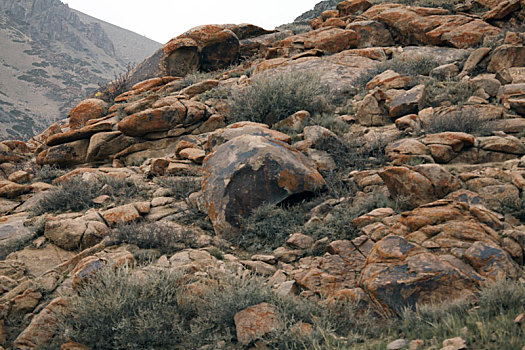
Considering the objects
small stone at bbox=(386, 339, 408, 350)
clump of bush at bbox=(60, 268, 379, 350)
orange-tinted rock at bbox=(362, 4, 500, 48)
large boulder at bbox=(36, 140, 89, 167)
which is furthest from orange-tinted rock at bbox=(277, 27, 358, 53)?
small stone at bbox=(386, 339, 408, 350)

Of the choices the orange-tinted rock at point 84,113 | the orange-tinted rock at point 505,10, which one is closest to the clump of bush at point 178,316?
the orange-tinted rock at point 84,113

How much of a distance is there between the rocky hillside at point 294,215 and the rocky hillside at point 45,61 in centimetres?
2511

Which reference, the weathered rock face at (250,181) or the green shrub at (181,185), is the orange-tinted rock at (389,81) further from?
the green shrub at (181,185)

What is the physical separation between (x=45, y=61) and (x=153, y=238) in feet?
223

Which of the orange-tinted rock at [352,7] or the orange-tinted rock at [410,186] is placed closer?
the orange-tinted rock at [410,186]

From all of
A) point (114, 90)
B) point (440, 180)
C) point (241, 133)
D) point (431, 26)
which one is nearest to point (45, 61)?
point (114, 90)

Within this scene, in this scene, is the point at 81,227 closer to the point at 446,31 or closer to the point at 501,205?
the point at 501,205

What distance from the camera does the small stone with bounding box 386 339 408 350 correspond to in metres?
2.39

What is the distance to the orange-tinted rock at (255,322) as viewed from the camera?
285cm

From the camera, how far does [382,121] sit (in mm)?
7648

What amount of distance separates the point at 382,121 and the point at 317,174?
10.0ft

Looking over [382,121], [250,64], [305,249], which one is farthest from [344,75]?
[305,249]

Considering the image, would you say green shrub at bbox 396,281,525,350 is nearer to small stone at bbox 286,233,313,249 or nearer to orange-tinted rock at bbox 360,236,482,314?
orange-tinted rock at bbox 360,236,482,314

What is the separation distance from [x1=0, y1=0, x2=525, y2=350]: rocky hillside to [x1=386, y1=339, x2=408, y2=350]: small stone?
0.6 inches
